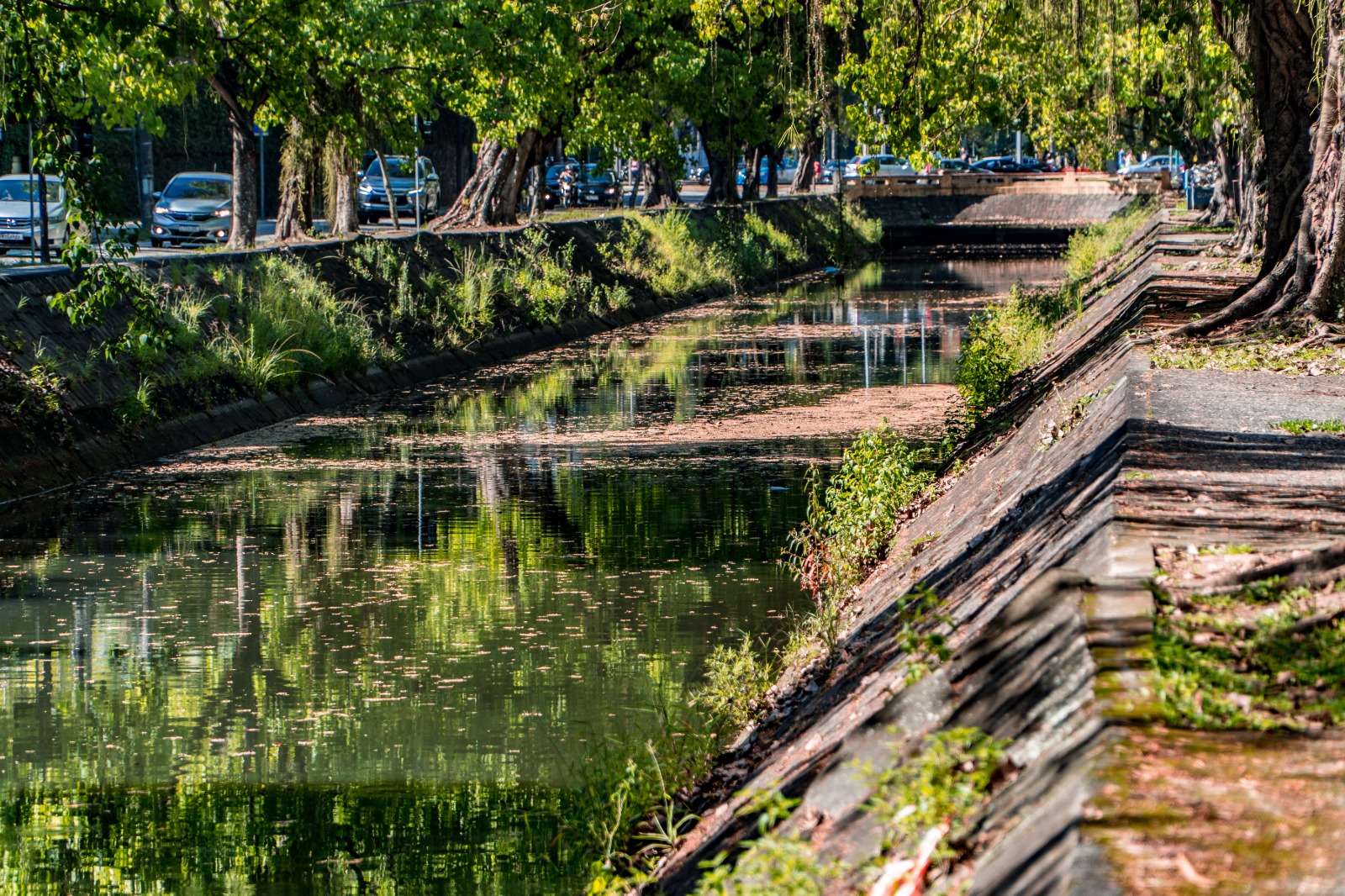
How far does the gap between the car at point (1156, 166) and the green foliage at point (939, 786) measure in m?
78.6

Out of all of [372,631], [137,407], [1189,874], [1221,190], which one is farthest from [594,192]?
[1189,874]

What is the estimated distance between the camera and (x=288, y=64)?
540 inches

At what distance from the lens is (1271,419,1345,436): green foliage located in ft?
36.4

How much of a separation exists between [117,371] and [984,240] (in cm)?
5158

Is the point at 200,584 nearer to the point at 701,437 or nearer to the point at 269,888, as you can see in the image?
the point at 269,888

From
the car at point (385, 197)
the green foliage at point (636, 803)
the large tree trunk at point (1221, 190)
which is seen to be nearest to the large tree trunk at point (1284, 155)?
the green foliage at point (636, 803)

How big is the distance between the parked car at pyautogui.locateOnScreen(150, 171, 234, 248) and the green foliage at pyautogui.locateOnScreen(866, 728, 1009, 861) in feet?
117

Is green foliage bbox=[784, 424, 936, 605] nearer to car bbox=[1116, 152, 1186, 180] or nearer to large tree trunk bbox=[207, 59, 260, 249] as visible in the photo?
large tree trunk bbox=[207, 59, 260, 249]

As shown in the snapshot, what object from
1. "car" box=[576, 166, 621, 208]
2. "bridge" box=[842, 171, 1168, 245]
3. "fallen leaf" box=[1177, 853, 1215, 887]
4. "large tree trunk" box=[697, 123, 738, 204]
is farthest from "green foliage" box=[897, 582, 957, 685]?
"bridge" box=[842, 171, 1168, 245]

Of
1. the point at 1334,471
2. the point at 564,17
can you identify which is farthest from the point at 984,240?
the point at 1334,471

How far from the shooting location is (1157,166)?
9388cm

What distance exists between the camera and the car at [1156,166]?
84.2 metres

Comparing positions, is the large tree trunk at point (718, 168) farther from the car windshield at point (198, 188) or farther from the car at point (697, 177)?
the car at point (697, 177)

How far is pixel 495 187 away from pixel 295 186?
271 inches
